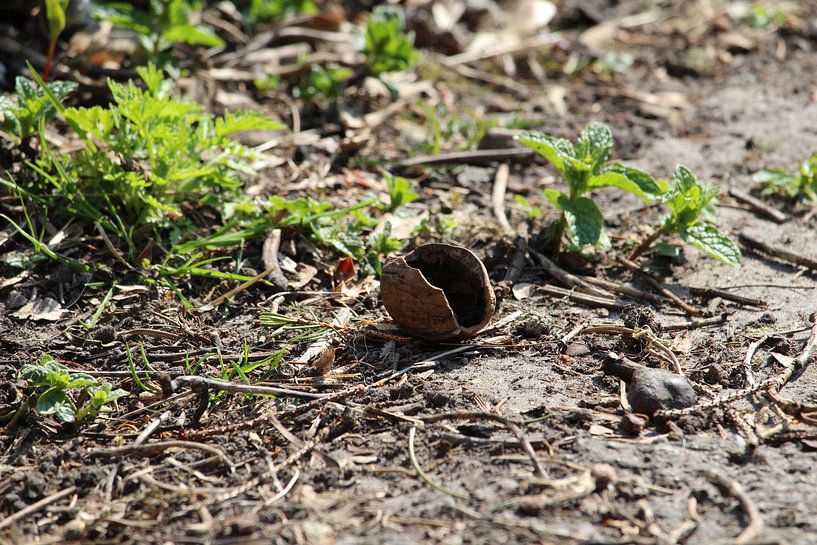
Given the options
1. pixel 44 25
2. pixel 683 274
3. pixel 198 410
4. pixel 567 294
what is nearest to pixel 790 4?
pixel 683 274

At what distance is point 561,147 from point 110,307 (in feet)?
6.14

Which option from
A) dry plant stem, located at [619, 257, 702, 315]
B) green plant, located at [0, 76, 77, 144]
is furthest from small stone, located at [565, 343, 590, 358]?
green plant, located at [0, 76, 77, 144]

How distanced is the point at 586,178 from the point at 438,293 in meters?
0.99

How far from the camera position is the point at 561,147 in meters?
3.38

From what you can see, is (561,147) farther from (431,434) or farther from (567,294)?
(431,434)

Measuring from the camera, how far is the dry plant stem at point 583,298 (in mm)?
3188

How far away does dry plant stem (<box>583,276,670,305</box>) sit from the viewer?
10.6 ft

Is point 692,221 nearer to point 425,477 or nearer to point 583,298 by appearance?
point 583,298

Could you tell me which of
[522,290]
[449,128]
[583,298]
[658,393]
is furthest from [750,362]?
[449,128]

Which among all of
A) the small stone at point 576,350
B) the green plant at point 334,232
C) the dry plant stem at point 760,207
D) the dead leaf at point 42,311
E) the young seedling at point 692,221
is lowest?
the dead leaf at point 42,311

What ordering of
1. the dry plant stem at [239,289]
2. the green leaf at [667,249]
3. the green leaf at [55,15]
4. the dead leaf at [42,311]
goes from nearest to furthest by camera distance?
the dead leaf at [42,311] → the dry plant stem at [239,289] → the green leaf at [667,249] → the green leaf at [55,15]

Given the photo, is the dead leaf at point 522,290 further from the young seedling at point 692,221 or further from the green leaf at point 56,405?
the green leaf at point 56,405

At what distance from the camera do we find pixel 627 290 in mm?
3289

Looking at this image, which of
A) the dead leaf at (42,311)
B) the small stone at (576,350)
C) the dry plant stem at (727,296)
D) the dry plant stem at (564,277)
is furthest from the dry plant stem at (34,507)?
the dry plant stem at (727,296)
